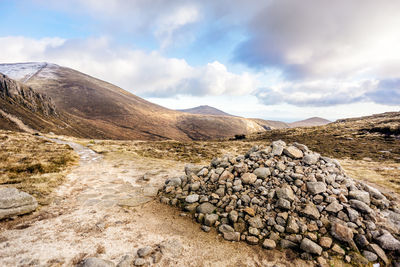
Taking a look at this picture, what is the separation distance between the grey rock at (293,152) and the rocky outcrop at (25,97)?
138m

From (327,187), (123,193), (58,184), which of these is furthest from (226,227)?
(58,184)

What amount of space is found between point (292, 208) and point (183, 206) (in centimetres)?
539

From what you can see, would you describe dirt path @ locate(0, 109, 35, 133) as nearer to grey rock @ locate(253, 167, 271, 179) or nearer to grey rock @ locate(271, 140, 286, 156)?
grey rock @ locate(253, 167, 271, 179)

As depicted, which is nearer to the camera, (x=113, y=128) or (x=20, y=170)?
(x=20, y=170)

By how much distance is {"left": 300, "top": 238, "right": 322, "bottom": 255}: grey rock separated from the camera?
6.13m

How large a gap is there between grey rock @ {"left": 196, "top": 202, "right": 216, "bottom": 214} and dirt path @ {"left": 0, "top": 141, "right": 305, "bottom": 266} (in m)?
0.72

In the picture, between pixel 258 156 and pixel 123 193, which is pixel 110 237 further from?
pixel 258 156

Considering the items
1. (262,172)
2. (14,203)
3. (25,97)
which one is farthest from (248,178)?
(25,97)

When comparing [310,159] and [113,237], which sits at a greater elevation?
[310,159]

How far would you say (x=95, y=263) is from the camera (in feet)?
16.6

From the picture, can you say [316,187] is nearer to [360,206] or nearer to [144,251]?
[360,206]

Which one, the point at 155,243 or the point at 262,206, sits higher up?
the point at 262,206

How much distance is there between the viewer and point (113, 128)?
→ 131750 mm

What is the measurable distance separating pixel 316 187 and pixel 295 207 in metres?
1.53
